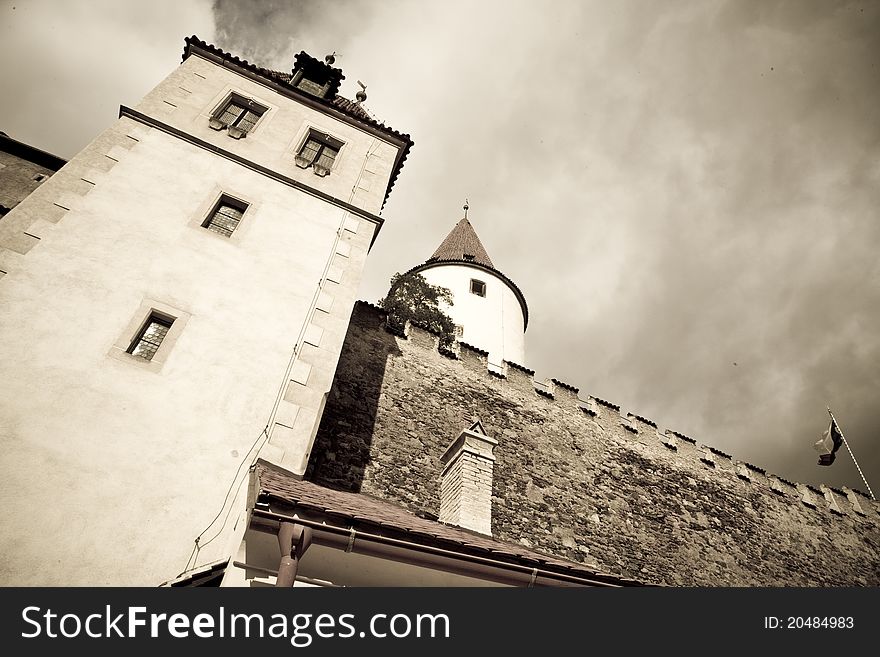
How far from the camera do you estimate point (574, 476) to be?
13.8 metres

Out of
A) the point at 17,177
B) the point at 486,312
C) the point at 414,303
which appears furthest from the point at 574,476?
the point at 17,177

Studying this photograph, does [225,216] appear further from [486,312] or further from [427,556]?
[486,312]

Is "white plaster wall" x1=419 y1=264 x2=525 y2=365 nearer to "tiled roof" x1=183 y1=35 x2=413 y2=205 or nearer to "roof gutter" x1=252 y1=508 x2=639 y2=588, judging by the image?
"tiled roof" x1=183 y1=35 x2=413 y2=205

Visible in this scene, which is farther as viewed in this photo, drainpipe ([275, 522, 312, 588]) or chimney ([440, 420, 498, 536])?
chimney ([440, 420, 498, 536])

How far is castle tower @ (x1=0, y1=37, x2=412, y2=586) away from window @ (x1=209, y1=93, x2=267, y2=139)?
1.9 inches

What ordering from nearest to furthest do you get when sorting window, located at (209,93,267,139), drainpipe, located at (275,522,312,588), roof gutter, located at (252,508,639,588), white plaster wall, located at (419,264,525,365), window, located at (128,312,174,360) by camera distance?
drainpipe, located at (275,522,312,588)
roof gutter, located at (252,508,639,588)
window, located at (128,312,174,360)
window, located at (209,93,267,139)
white plaster wall, located at (419,264,525,365)

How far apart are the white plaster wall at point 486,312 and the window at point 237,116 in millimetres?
12782

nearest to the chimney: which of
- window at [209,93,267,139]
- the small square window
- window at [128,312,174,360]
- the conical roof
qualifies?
window at [128,312,174,360]

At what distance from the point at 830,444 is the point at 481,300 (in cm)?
1615

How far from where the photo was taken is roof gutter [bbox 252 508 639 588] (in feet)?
16.9

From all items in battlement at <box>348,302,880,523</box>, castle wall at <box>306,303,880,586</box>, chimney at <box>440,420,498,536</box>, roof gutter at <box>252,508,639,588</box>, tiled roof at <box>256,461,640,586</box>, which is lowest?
roof gutter at <box>252,508,639,588</box>
